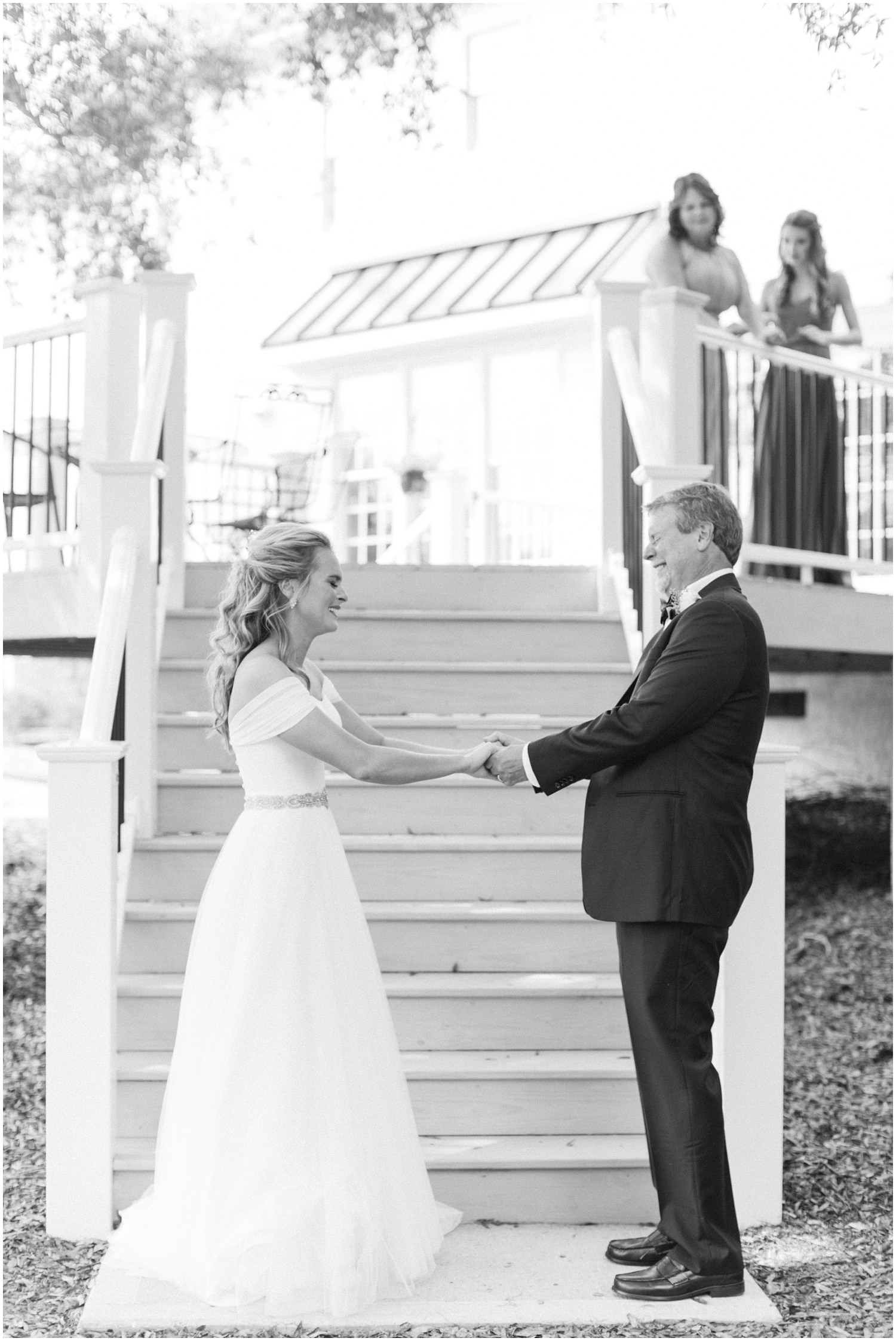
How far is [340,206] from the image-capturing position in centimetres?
1402

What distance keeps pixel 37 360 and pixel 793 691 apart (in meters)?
5.70

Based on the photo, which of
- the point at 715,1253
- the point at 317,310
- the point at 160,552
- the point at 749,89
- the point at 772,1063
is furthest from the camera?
the point at 317,310

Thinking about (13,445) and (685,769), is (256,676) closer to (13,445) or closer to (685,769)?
(685,769)

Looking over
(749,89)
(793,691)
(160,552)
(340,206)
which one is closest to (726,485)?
(160,552)

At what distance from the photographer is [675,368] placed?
5.86m

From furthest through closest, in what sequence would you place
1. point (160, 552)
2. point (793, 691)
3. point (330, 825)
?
point (793, 691) < point (160, 552) < point (330, 825)

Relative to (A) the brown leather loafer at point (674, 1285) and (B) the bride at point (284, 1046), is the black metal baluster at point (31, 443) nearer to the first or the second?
(B) the bride at point (284, 1046)

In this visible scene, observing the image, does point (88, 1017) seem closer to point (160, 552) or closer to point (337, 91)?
point (160, 552)

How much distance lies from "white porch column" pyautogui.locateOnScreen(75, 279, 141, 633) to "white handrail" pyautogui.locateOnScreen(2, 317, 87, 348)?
0.17m

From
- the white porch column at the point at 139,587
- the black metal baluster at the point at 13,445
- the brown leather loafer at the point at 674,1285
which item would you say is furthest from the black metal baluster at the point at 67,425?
the brown leather loafer at the point at 674,1285

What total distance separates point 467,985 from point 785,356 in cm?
377

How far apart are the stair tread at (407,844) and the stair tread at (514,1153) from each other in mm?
1053

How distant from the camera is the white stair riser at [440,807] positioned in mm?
4945

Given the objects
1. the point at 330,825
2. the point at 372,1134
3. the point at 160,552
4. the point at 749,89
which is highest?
the point at 749,89
